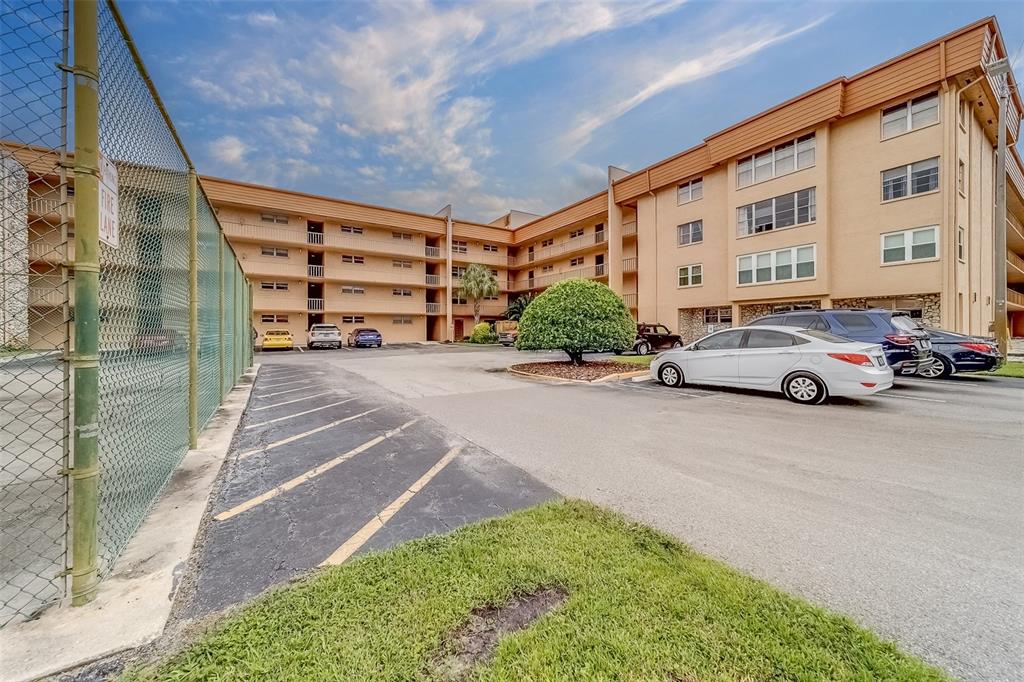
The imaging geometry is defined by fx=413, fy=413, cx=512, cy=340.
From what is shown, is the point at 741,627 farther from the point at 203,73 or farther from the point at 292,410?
the point at 203,73

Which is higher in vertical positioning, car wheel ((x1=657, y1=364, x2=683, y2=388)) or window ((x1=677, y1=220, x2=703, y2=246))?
window ((x1=677, y1=220, x2=703, y2=246))

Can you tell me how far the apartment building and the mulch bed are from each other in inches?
421

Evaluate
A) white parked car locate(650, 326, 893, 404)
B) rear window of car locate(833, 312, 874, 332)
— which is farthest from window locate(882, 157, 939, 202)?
white parked car locate(650, 326, 893, 404)

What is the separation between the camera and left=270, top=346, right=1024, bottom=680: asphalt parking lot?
224cm

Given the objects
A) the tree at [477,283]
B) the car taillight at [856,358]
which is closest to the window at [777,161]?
the car taillight at [856,358]

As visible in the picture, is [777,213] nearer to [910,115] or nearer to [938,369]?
[910,115]

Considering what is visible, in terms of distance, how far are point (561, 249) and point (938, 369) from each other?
92.8 ft

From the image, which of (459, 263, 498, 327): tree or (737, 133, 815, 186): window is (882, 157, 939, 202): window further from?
(459, 263, 498, 327): tree

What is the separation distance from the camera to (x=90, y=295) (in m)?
2.05

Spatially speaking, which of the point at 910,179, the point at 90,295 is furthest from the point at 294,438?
the point at 910,179

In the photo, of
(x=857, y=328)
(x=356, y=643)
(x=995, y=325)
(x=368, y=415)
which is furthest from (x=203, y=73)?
(x=995, y=325)

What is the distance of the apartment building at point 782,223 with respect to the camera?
1588cm

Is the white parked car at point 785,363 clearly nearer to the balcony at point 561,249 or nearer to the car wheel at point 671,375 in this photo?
the car wheel at point 671,375

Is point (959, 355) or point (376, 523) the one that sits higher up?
point (959, 355)
